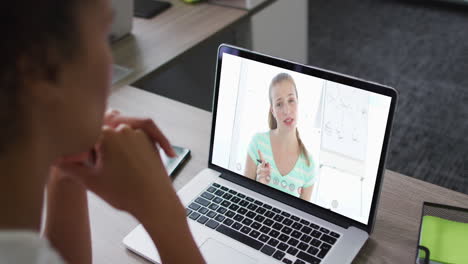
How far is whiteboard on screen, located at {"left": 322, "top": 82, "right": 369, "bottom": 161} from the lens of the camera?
84 cm

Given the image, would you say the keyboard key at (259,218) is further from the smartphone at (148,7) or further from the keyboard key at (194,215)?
the smartphone at (148,7)

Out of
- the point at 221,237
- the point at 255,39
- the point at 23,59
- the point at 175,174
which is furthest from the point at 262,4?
the point at 23,59

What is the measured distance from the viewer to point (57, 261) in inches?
17.1

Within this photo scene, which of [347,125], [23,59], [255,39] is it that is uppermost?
[23,59]

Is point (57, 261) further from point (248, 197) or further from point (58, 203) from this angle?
point (248, 197)

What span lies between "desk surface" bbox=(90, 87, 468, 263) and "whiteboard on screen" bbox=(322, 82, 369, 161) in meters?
0.16

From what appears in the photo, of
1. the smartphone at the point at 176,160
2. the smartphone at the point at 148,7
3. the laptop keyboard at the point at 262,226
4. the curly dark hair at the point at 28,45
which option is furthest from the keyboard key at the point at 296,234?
the smartphone at the point at 148,7

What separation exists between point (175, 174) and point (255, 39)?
3.63ft

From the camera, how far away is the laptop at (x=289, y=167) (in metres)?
0.84

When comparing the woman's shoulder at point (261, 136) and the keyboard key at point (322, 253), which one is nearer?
the keyboard key at point (322, 253)

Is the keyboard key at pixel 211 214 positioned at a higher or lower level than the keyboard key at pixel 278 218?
lower

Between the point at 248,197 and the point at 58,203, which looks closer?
the point at 58,203

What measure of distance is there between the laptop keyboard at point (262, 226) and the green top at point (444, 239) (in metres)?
0.15

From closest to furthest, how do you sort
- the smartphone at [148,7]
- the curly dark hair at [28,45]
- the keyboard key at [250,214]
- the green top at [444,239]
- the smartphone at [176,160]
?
the curly dark hair at [28,45] < the green top at [444,239] < the keyboard key at [250,214] < the smartphone at [176,160] < the smartphone at [148,7]
